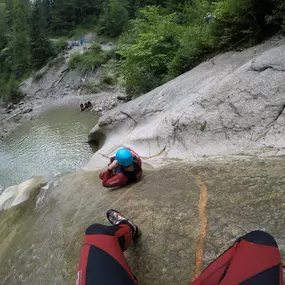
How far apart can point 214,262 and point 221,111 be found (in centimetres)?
462

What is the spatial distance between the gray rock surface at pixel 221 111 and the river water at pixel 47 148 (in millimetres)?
3547

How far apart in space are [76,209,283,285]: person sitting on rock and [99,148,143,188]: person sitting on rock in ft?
8.53

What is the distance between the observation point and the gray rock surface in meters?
5.92

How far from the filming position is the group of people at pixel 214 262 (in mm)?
2523

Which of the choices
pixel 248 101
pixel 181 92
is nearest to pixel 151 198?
pixel 248 101

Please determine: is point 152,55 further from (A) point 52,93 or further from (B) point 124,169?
(A) point 52,93

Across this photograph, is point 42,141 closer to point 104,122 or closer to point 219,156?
point 104,122

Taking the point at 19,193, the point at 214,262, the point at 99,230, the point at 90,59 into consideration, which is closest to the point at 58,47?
the point at 90,59

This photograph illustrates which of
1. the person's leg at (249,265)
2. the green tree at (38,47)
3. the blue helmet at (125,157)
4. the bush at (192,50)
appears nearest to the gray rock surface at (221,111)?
the bush at (192,50)

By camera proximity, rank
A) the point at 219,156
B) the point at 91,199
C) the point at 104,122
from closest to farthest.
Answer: the point at 219,156 → the point at 91,199 → the point at 104,122

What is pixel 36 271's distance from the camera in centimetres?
503

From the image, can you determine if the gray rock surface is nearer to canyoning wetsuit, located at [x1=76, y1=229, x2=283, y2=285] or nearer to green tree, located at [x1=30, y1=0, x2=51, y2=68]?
canyoning wetsuit, located at [x1=76, y1=229, x2=283, y2=285]

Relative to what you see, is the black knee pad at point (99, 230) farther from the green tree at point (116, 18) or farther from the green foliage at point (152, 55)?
the green tree at point (116, 18)

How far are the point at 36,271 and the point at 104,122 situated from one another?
7925 mm
